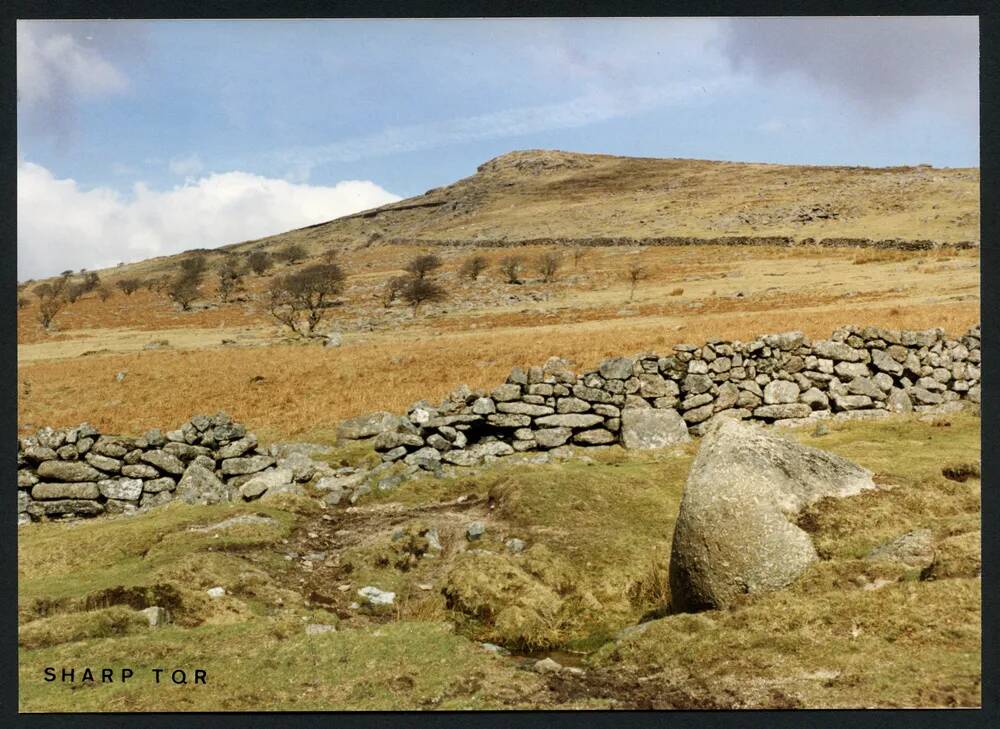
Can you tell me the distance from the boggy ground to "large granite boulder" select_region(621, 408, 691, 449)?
216cm

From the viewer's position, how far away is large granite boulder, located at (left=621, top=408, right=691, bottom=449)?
57.8ft

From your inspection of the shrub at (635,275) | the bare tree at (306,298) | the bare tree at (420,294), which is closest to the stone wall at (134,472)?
the bare tree at (306,298)

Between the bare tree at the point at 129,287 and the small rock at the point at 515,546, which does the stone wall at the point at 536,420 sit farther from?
the bare tree at the point at 129,287

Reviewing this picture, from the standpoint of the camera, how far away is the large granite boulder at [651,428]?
17.6m

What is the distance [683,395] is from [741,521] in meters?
9.76

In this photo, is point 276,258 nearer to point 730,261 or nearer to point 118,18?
point 730,261

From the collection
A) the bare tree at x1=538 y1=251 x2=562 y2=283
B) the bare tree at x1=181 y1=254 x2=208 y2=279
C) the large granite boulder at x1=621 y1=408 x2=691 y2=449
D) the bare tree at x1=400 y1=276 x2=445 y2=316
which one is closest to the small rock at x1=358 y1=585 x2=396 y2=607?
the large granite boulder at x1=621 y1=408 x2=691 y2=449

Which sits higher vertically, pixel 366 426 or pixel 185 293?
pixel 185 293

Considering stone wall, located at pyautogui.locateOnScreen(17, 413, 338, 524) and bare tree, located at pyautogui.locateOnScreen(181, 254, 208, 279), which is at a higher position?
bare tree, located at pyautogui.locateOnScreen(181, 254, 208, 279)

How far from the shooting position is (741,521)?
901cm

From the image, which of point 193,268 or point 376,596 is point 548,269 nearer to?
point 193,268

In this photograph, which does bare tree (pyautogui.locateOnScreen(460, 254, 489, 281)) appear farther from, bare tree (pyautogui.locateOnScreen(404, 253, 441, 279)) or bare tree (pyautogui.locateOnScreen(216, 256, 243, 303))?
bare tree (pyautogui.locateOnScreen(216, 256, 243, 303))

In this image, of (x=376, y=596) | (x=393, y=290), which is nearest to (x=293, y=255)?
(x=393, y=290)

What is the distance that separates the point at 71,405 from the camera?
99.0 ft
